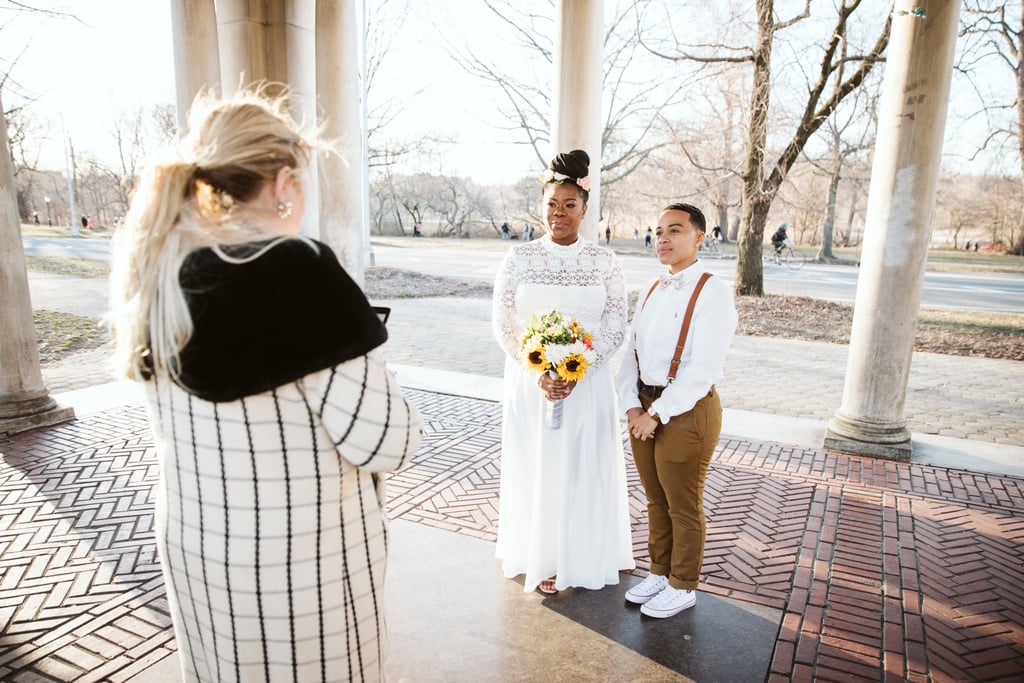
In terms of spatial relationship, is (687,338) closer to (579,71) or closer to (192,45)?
(579,71)

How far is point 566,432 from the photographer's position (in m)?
3.51

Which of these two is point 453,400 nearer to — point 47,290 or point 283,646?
point 283,646

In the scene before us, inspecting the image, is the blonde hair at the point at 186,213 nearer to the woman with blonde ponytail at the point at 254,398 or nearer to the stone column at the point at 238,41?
the woman with blonde ponytail at the point at 254,398

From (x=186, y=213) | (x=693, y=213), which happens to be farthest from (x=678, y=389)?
(x=186, y=213)

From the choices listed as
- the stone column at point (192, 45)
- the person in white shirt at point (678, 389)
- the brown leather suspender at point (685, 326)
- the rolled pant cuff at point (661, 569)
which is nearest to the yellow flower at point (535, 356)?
the person in white shirt at point (678, 389)

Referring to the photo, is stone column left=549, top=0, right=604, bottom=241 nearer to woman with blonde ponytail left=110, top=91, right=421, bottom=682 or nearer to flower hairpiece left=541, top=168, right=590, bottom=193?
flower hairpiece left=541, top=168, right=590, bottom=193

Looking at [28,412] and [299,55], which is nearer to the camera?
[299,55]

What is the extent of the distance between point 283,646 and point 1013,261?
148 feet

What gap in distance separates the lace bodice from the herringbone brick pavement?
1627mm

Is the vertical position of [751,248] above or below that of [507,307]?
above

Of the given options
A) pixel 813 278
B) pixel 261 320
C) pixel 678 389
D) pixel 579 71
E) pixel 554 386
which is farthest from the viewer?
pixel 813 278

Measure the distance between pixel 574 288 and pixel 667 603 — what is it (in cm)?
178

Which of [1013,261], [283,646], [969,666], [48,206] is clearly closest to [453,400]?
[969,666]

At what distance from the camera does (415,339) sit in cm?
1208
